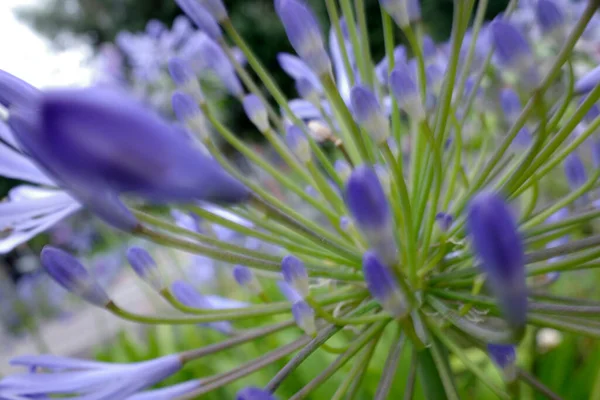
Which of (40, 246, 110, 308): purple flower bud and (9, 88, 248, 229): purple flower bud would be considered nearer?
(9, 88, 248, 229): purple flower bud

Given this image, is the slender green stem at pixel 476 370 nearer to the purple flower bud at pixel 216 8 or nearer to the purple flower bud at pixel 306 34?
the purple flower bud at pixel 306 34

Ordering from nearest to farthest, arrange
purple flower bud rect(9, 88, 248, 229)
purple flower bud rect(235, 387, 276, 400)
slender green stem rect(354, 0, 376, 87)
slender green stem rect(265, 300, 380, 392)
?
purple flower bud rect(9, 88, 248, 229)
purple flower bud rect(235, 387, 276, 400)
slender green stem rect(265, 300, 380, 392)
slender green stem rect(354, 0, 376, 87)

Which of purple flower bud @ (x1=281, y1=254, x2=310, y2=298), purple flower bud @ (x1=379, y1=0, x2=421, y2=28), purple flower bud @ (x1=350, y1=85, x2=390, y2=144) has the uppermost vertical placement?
purple flower bud @ (x1=379, y1=0, x2=421, y2=28)

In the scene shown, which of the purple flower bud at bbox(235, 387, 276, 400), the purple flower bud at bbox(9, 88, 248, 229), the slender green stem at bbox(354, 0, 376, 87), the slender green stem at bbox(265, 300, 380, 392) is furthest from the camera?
the slender green stem at bbox(354, 0, 376, 87)

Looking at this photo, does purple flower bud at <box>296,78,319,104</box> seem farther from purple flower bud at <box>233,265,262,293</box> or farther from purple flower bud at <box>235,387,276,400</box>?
purple flower bud at <box>235,387,276,400</box>

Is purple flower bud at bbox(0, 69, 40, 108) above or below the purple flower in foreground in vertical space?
above

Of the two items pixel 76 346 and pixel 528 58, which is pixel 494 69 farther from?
pixel 76 346

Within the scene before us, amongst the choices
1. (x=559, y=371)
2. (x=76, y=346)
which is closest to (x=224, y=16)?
(x=559, y=371)

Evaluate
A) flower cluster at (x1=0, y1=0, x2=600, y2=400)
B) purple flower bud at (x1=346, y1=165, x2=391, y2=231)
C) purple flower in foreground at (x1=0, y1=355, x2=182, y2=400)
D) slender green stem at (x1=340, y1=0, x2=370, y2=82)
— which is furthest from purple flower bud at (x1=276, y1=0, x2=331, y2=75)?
purple flower in foreground at (x1=0, y1=355, x2=182, y2=400)

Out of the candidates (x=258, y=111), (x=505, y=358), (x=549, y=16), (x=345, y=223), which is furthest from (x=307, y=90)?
(x=505, y=358)
